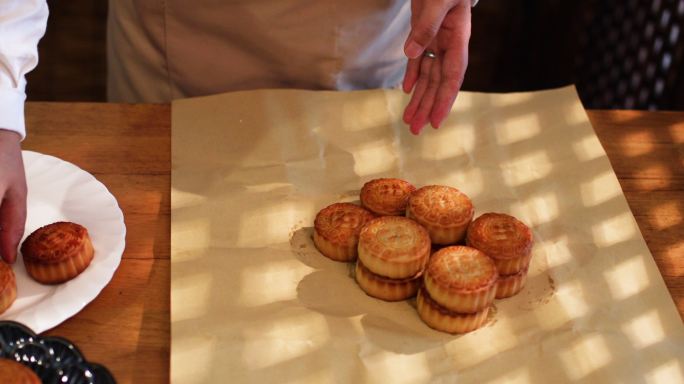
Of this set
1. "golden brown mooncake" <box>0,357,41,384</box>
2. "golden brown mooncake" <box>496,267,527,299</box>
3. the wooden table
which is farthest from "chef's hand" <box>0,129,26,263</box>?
"golden brown mooncake" <box>496,267,527,299</box>

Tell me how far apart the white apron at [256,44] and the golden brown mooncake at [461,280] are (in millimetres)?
623

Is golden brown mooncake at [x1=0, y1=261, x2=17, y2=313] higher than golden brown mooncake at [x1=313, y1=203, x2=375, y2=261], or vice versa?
golden brown mooncake at [x1=313, y1=203, x2=375, y2=261]

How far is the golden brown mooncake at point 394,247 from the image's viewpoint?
151cm

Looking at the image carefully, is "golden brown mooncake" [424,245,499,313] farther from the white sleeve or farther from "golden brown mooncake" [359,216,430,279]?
the white sleeve

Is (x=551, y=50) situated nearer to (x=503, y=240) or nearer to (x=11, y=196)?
(x=503, y=240)

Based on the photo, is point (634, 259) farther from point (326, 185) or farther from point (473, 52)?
point (473, 52)

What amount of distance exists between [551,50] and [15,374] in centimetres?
260

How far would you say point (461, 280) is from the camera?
4.81 feet

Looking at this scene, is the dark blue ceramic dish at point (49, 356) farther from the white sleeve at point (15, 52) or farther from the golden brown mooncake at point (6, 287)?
the white sleeve at point (15, 52)

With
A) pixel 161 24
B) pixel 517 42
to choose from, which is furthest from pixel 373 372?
pixel 517 42

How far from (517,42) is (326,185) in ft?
6.91

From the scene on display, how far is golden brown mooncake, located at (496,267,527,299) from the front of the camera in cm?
154

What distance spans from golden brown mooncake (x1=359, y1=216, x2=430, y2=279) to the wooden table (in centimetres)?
37

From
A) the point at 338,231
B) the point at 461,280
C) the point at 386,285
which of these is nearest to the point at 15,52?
the point at 338,231
